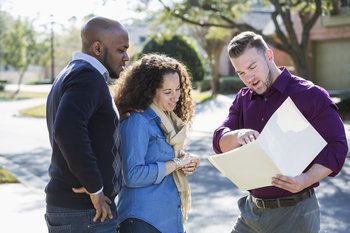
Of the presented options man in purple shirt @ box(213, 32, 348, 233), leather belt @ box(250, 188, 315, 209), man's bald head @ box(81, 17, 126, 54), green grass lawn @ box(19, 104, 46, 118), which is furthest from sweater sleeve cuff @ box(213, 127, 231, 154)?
green grass lawn @ box(19, 104, 46, 118)

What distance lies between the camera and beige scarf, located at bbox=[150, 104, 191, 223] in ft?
10.1

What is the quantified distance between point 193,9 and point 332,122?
16994 millimetres

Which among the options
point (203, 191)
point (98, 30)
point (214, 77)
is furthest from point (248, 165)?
point (214, 77)

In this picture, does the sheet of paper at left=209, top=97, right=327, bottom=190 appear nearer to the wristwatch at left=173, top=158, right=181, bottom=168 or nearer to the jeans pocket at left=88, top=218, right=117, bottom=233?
the wristwatch at left=173, top=158, right=181, bottom=168

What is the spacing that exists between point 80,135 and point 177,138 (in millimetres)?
655

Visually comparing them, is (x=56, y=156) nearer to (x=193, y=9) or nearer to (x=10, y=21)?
(x=193, y=9)

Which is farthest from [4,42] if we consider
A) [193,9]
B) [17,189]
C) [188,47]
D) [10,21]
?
[17,189]

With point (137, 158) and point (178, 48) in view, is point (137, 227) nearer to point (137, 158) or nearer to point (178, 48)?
point (137, 158)

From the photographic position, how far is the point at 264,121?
2.97 meters

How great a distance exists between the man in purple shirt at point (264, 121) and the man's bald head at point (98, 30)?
62 cm

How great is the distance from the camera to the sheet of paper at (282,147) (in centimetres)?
247

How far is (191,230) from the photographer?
604 centimetres

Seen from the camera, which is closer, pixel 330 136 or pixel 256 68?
pixel 330 136

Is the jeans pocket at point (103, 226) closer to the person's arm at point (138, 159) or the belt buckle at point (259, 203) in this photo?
the person's arm at point (138, 159)
